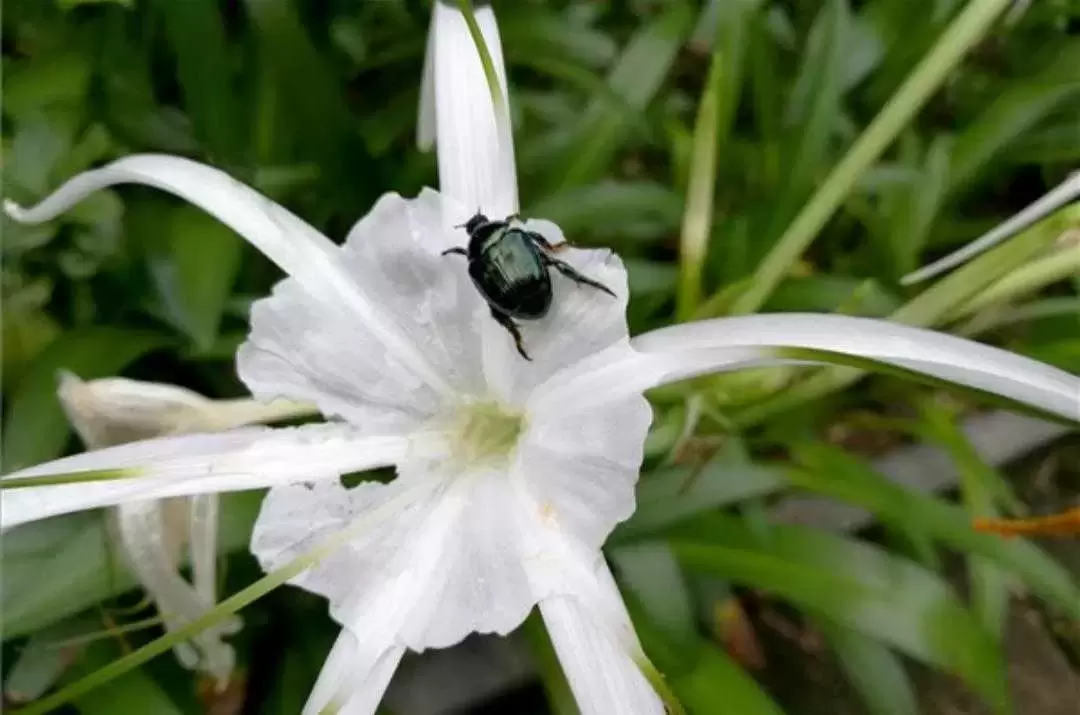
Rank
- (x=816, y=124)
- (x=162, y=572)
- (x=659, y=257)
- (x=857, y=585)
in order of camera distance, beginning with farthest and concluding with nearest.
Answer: (x=659, y=257) < (x=816, y=124) < (x=857, y=585) < (x=162, y=572)

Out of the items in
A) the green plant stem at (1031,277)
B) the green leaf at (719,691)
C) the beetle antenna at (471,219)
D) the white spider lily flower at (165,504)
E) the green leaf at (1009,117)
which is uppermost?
the green leaf at (1009,117)

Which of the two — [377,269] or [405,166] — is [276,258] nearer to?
[377,269]

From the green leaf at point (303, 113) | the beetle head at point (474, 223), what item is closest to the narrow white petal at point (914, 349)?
the beetle head at point (474, 223)

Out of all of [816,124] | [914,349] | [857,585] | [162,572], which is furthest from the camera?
[816,124]

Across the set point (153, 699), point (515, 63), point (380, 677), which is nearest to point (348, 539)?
point (380, 677)

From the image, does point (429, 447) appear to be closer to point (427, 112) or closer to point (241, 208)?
point (241, 208)

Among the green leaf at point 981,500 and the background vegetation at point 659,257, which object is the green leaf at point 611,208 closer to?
the background vegetation at point 659,257

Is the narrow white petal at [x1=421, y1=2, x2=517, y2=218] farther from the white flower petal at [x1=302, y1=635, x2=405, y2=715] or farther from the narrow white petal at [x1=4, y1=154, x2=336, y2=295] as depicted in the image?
the white flower petal at [x1=302, y1=635, x2=405, y2=715]

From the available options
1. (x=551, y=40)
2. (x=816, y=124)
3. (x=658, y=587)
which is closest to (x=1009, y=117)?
(x=816, y=124)
